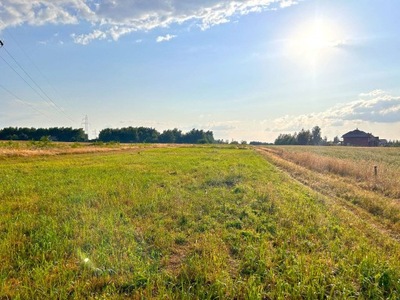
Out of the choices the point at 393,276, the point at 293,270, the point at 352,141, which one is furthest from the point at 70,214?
the point at 352,141

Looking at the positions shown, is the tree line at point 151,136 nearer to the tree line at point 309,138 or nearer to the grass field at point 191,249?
the tree line at point 309,138

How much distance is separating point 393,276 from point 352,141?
433 ft

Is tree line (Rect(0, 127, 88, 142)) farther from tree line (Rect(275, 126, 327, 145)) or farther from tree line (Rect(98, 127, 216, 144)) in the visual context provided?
tree line (Rect(275, 126, 327, 145))

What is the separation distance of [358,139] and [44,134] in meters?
142

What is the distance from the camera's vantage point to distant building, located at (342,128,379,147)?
11769cm

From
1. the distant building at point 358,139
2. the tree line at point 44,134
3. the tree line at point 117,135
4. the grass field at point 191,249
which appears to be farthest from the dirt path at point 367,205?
the tree line at point 44,134

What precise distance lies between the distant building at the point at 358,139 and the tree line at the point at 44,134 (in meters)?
124

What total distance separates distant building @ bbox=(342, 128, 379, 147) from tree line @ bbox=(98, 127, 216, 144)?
75.3 m

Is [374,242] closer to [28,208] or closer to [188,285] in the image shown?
[188,285]

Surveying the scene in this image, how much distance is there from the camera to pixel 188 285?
490 centimetres

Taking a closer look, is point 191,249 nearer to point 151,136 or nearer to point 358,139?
point 358,139

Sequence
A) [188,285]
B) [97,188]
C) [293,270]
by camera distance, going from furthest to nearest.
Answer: [97,188] < [293,270] < [188,285]

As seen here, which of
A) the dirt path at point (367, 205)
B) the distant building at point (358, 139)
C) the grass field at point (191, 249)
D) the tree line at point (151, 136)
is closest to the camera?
the grass field at point (191, 249)

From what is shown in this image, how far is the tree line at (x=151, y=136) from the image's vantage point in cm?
15512
